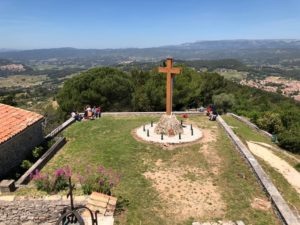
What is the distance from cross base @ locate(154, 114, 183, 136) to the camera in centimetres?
1936

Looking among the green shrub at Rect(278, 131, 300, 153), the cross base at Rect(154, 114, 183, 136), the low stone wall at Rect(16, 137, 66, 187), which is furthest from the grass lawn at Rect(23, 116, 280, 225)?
the green shrub at Rect(278, 131, 300, 153)

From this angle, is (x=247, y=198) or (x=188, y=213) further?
(x=247, y=198)

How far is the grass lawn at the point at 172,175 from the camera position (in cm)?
1072

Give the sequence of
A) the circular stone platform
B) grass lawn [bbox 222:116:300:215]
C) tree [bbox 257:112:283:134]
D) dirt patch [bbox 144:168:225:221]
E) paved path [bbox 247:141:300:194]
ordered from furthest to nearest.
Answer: tree [bbox 257:112:283:134]
the circular stone platform
paved path [bbox 247:141:300:194]
grass lawn [bbox 222:116:300:215]
dirt patch [bbox 144:168:225:221]

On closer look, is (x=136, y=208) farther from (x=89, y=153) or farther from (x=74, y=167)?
(x=89, y=153)

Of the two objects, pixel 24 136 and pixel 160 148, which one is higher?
pixel 24 136

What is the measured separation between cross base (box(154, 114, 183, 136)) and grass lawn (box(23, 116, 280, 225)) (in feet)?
5.75

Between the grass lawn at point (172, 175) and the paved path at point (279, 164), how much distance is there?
2.07 meters

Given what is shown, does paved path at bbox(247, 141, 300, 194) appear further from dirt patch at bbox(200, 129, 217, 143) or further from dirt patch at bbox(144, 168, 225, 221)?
dirt patch at bbox(144, 168, 225, 221)

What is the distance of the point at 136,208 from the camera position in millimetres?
11039

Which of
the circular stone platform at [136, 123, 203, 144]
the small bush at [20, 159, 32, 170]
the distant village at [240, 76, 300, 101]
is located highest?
the small bush at [20, 159, 32, 170]

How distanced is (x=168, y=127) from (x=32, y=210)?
10.6 metres

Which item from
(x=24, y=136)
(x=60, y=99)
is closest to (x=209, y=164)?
(x=24, y=136)

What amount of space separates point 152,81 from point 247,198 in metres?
22.7
